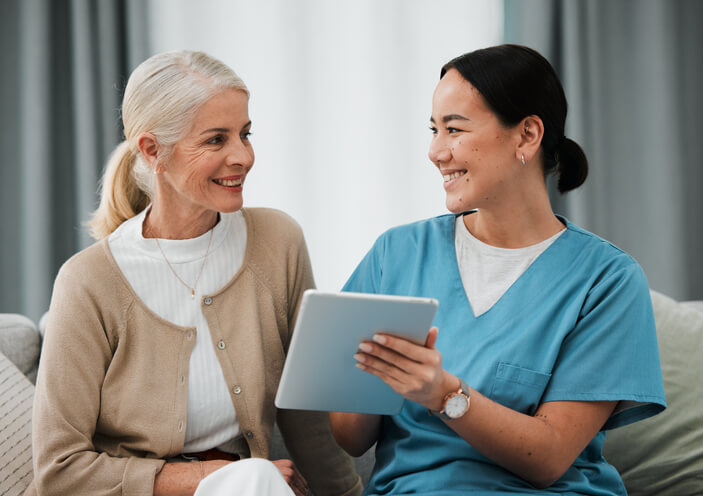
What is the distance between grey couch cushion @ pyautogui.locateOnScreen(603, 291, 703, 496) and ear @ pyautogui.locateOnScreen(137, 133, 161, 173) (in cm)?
121

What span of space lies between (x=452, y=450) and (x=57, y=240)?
6.80 feet

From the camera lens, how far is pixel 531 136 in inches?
54.6

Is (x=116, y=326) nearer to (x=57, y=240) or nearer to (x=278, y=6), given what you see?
(x=57, y=240)

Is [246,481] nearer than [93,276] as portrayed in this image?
Yes

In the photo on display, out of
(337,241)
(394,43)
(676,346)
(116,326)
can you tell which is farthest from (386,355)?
(394,43)

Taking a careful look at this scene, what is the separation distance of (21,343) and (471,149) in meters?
1.19

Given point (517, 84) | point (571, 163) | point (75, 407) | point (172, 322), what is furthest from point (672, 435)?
point (75, 407)

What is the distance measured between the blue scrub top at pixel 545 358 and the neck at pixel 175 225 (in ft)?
1.67

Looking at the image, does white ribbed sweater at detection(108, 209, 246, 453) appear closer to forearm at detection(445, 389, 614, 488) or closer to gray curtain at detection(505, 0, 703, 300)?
forearm at detection(445, 389, 614, 488)

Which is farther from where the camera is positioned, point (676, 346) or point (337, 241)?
point (337, 241)

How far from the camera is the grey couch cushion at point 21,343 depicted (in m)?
1.75

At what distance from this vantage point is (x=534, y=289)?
1370mm

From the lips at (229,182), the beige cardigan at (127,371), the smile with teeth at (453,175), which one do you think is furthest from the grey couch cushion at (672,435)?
the lips at (229,182)

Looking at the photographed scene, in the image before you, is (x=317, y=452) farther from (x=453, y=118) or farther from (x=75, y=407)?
(x=453, y=118)
